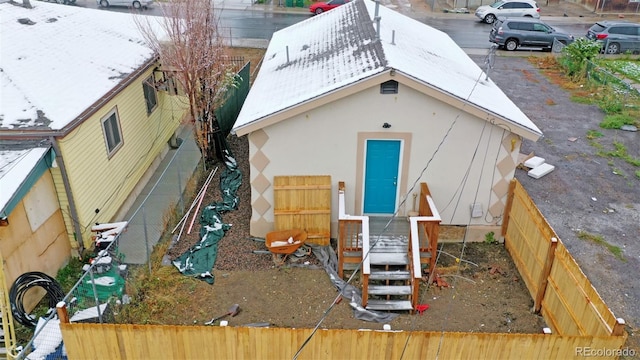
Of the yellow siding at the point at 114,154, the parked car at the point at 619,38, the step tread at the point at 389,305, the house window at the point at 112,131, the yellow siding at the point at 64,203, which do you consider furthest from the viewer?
the parked car at the point at 619,38

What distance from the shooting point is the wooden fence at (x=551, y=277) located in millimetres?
7961

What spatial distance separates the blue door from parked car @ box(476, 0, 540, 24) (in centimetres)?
2679

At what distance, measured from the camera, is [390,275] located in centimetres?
1066

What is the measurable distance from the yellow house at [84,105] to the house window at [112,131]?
26mm

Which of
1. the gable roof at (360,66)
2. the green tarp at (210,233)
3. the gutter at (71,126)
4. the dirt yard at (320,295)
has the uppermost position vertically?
the gable roof at (360,66)

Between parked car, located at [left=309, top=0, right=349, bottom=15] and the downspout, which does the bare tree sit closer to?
the downspout

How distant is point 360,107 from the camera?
11156mm

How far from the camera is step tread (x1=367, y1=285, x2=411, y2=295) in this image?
10.3m

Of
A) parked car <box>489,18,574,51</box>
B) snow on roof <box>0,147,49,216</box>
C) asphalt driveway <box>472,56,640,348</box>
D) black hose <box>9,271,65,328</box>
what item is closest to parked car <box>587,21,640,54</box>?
parked car <box>489,18,574,51</box>

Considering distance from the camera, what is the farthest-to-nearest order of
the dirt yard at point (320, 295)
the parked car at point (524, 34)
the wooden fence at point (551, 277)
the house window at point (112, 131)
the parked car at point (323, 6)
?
1. the parked car at point (323, 6)
2. the parked car at point (524, 34)
3. the house window at point (112, 131)
4. the dirt yard at point (320, 295)
5. the wooden fence at point (551, 277)

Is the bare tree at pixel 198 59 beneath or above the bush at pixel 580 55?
above

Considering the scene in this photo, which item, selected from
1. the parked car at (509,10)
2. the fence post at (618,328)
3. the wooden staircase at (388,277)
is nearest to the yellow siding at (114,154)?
the wooden staircase at (388,277)

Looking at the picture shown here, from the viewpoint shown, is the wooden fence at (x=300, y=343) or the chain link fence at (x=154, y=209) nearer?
the wooden fence at (x=300, y=343)

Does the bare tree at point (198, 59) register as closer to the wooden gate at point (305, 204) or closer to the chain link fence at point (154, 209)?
the chain link fence at point (154, 209)
